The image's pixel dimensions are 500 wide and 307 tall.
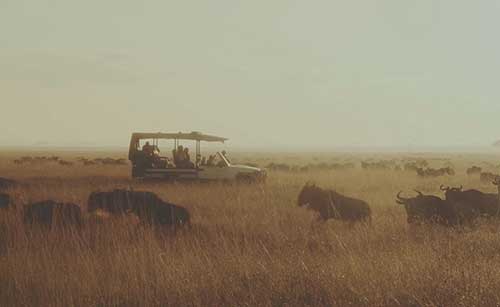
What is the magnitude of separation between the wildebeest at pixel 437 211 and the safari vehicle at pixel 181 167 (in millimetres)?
10863

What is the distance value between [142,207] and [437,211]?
19.5 feet

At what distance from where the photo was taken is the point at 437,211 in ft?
35.7

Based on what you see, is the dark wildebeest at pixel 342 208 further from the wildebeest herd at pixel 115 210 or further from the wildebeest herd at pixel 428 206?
the wildebeest herd at pixel 115 210

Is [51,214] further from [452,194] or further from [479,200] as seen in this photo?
[479,200]

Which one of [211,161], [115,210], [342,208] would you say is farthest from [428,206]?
[211,161]

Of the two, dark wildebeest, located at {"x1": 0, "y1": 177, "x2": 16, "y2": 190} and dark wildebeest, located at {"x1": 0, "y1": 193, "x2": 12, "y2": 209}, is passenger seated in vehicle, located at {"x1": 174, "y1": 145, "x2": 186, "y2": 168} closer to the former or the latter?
dark wildebeest, located at {"x1": 0, "y1": 177, "x2": 16, "y2": 190}

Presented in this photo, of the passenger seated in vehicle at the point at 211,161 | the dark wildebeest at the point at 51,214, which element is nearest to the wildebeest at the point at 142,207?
the dark wildebeest at the point at 51,214

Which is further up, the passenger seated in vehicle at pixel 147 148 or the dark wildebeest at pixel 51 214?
the passenger seated in vehicle at pixel 147 148

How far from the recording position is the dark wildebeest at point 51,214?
10.1m

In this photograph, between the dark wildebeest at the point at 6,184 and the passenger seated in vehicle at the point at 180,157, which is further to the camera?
the passenger seated in vehicle at the point at 180,157

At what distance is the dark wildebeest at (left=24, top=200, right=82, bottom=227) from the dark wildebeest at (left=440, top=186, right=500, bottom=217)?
767cm

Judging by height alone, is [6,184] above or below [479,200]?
below

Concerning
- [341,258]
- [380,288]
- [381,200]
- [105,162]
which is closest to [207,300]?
[380,288]

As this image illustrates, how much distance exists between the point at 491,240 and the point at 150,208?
6.30 meters
